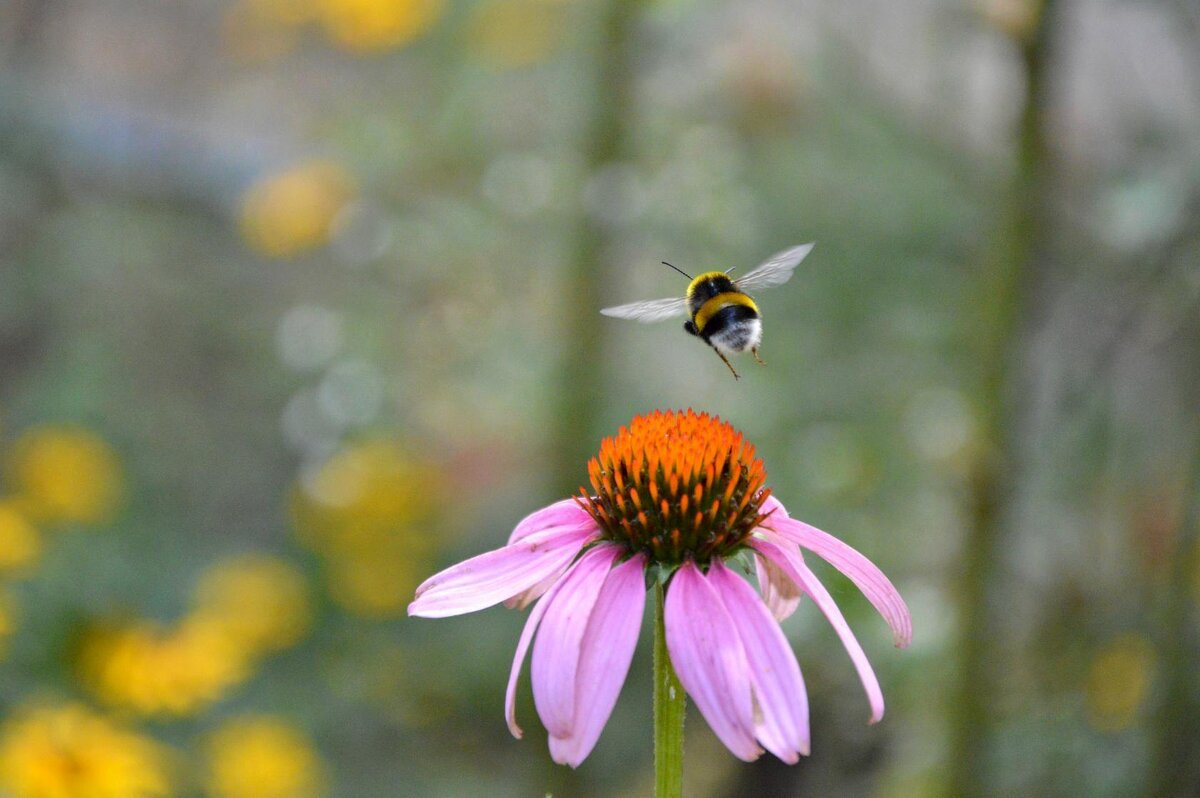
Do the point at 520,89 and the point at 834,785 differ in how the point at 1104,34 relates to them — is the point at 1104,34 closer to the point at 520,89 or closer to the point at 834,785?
the point at 520,89

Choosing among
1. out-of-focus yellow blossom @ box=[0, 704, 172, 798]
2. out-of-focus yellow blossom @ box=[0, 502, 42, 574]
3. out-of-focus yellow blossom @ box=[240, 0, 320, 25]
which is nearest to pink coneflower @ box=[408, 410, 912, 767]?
out-of-focus yellow blossom @ box=[0, 704, 172, 798]

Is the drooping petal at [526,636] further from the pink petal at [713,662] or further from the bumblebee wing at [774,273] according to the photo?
the bumblebee wing at [774,273]

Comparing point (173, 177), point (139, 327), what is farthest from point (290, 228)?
point (173, 177)

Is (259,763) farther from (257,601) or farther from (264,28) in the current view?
(264,28)

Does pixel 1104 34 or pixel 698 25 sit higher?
pixel 1104 34

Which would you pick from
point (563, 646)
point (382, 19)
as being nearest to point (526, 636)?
point (563, 646)

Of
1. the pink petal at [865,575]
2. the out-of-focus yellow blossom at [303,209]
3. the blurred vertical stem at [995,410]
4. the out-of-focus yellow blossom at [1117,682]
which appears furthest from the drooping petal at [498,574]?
the out-of-focus yellow blossom at [303,209]
